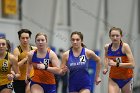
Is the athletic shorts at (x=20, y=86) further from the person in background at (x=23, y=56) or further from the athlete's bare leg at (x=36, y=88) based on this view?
the athlete's bare leg at (x=36, y=88)

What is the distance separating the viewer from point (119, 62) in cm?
912

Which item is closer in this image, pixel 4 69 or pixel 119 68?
pixel 4 69

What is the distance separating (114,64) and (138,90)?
1247cm

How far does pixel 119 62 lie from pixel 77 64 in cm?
87

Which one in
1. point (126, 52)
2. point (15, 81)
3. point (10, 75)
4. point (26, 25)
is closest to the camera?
point (10, 75)

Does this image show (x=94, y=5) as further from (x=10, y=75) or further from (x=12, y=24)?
(x=10, y=75)

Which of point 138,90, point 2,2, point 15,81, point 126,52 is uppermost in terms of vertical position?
point 2,2

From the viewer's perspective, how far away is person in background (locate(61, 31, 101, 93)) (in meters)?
8.85

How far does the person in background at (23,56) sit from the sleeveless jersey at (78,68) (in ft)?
3.57

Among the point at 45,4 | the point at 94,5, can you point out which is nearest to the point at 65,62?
the point at 45,4

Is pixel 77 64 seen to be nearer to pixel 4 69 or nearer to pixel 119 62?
pixel 119 62

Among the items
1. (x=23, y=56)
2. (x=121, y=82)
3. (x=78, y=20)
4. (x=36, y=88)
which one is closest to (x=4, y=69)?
(x=36, y=88)

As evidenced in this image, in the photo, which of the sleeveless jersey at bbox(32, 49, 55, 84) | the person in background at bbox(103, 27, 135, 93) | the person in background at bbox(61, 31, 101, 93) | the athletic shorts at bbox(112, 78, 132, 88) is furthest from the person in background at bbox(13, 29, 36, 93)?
the athletic shorts at bbox(112, 78, 132, 88)

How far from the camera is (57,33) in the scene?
18.8 metres
